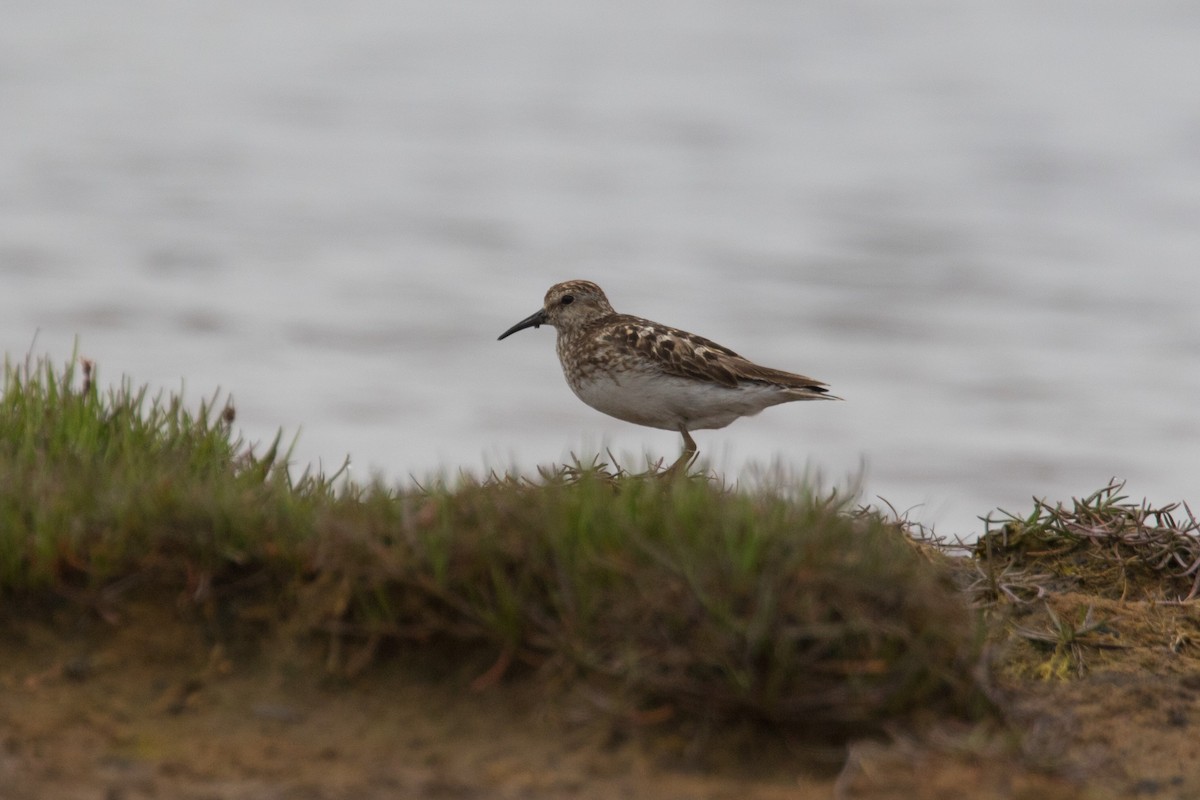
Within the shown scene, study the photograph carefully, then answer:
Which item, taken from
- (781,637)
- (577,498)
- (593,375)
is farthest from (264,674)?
(593,375)

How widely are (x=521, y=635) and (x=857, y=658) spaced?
1007 millimetres

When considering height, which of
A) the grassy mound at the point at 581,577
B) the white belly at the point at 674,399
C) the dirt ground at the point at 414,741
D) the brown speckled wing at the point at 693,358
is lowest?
the dirt ground at the point at 414,741

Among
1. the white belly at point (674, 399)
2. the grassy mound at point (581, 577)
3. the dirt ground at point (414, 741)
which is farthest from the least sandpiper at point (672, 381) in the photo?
the dirt ground at point (414, 741)

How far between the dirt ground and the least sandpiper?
3.43 meters

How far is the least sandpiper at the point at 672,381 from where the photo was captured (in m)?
8.19

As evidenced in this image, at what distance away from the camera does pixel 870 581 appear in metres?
4.52

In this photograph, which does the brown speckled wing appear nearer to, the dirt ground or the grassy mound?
the grassy mound

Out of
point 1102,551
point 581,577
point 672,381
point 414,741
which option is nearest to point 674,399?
point 672,381

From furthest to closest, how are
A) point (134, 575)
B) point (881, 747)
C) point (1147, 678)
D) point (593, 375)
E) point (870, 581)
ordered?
point (593, 375) → point (1147, 678) → point (134, 575) → point (870, 581) → point (881, 747)

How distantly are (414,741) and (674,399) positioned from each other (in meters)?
3.97

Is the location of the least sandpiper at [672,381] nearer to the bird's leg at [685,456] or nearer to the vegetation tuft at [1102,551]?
the bird's leg at [685,456]

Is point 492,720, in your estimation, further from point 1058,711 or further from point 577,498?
point 1058,711

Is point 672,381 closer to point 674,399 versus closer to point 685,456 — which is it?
point 674,399

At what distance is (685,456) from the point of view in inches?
276
